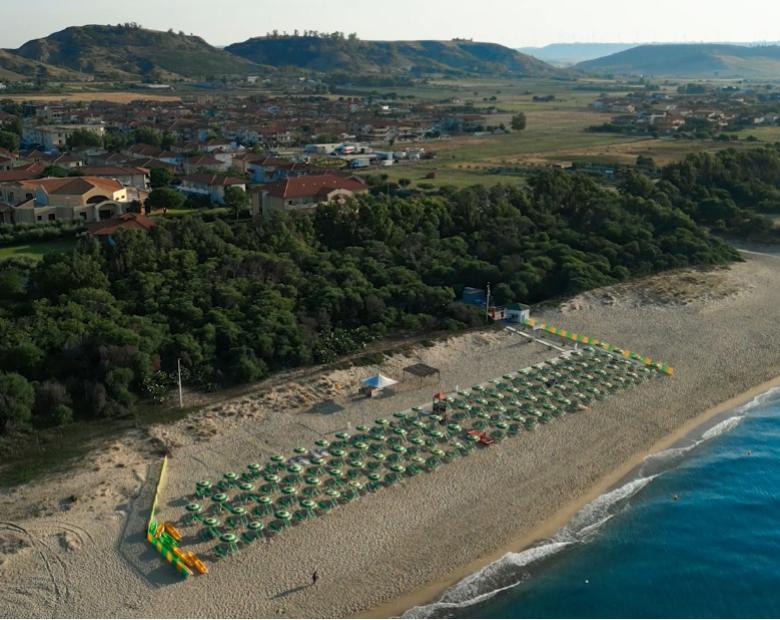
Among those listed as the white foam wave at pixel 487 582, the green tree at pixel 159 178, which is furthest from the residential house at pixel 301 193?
the white foam wave at pixel 487 582

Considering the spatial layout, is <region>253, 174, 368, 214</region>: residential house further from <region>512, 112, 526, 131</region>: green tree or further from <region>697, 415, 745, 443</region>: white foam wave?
<region>512, 112, 526, 131</region>: green tree

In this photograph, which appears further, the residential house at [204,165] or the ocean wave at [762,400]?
the residential house at [204,165]

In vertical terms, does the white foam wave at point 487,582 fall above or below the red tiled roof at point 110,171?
below

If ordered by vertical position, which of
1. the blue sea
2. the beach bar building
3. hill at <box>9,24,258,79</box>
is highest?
hill at <box>9,24,258,79</box>

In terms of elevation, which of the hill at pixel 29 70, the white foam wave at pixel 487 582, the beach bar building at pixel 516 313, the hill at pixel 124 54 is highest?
the hill at pixel 124 54

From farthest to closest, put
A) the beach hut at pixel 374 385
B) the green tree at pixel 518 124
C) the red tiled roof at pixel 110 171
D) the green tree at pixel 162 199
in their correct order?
the green tree at pixel 518 124 → the red tiled roof at pixel 110 171 → the green tree at pixel 162 199 → the beach hut at pixel 374 385

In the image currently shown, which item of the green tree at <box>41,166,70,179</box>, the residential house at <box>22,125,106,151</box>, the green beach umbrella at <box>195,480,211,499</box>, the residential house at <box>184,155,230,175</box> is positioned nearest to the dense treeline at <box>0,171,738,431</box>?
the green beach umbrella at <box>195,480,211,499</box>

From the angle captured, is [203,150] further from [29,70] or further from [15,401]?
[29,70]

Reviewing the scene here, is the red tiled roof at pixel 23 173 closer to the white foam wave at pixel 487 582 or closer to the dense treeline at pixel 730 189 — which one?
the dense treeline at pixel 730 189
